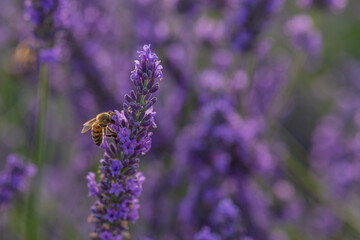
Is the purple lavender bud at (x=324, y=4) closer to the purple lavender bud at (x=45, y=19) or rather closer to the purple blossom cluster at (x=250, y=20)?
the purple blossom cluster at (x=250, y=20)

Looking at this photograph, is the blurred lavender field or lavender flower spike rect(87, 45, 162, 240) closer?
lavender flower spike rect(87, 45, 162, 240)

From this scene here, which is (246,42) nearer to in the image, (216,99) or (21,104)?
(216,99)

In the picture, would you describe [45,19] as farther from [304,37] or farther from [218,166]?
[304,37]

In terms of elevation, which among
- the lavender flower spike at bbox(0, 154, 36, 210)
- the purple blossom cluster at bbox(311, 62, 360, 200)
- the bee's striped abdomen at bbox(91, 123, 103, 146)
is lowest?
the bee's striped abdomen at bbox(91, 123, 103, 146)

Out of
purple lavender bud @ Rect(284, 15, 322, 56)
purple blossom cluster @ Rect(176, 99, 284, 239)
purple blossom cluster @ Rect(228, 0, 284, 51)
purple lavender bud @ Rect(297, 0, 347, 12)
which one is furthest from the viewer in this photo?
purple lavender bud @ Rect(284, 15, 322, 56)

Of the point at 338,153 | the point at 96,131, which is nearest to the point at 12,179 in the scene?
the point at 96,131

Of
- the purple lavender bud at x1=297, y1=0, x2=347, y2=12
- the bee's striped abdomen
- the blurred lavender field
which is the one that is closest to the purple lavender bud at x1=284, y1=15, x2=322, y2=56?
the blurred lavender field

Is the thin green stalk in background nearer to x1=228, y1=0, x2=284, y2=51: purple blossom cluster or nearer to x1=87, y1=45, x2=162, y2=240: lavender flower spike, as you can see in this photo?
x1=87, y1=45, x2=162, y2=240: lavender flower spike
